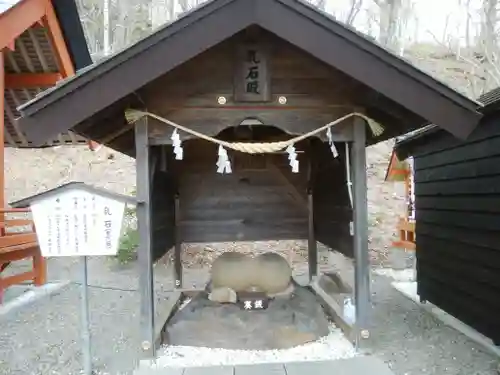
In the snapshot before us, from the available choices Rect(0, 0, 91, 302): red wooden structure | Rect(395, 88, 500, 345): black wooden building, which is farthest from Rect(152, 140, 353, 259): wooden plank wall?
Rect(0, 0, 91, 302): red wooden structure

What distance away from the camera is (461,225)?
4.94 meters

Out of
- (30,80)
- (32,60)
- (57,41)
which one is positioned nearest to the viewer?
(57,41)

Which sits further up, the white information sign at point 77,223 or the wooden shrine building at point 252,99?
the wooden shrine building at point 252,99

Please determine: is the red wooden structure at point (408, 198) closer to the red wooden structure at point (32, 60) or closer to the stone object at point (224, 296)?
the stone object at point (224, 296)

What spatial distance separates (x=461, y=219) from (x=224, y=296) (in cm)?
270

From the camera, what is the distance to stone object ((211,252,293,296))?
5645 mm

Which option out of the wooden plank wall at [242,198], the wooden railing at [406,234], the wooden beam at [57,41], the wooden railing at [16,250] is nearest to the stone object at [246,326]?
the wooden plank wall at [242,198]

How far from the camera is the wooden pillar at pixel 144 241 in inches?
152

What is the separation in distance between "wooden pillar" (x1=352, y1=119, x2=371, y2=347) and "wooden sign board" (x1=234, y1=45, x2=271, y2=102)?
0.87m

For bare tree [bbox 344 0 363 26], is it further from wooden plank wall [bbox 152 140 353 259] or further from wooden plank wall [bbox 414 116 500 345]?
wooden plank wall [bbox 414 116 500 345]

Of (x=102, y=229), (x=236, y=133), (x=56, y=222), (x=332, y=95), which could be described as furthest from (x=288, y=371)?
(x=236, y=133)

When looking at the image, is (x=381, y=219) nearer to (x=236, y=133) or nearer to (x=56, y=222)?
(x=236, y=133)

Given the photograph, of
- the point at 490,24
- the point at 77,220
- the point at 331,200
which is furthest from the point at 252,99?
the point at 490,24

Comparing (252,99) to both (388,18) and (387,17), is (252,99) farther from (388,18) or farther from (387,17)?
(387,17)
